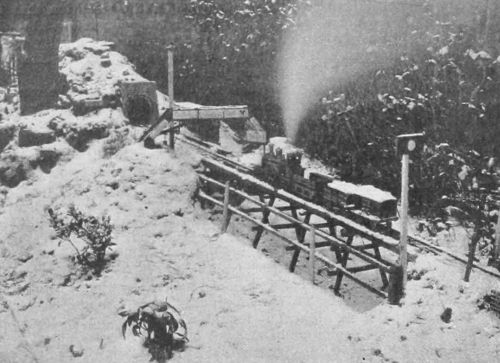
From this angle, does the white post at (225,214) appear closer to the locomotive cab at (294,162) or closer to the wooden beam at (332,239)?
the wooden beam at (332,239)

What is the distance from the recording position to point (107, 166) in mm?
11281

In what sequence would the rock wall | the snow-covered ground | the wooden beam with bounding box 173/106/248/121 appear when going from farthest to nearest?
the rock wall, the wooden beam with bounding box 173/106/248/121, the snow-covered ground

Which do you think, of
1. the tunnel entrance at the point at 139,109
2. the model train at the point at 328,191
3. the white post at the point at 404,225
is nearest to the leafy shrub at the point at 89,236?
the model train at the point at 328,191

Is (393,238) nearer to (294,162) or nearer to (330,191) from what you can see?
(330,191)

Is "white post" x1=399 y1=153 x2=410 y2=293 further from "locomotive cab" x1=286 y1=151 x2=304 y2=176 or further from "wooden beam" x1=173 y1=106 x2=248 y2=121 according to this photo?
"wooden beam" x1=173 y1=106 x2=248 y2=121

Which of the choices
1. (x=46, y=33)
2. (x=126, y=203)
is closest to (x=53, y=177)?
(x=126, y=203)

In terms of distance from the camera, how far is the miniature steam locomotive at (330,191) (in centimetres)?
871

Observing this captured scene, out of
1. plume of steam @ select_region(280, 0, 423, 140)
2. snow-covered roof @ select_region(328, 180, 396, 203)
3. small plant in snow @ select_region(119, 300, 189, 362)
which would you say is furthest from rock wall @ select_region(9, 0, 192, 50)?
small plant in snow @ select_region(119, 300, 189, 362)

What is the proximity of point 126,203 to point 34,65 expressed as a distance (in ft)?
24.2

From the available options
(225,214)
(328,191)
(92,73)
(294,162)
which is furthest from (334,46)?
(225,214)

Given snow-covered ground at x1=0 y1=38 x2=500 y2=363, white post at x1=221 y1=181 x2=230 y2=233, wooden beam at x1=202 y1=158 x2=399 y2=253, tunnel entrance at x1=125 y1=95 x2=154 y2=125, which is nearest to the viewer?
snow-covered ground at x1=0 y1=38 x2=500 y2=363

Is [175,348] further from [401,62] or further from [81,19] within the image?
[81,19]

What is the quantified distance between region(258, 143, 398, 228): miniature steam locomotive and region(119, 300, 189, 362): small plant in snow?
3518 mm

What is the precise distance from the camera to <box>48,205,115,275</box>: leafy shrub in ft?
29.7
